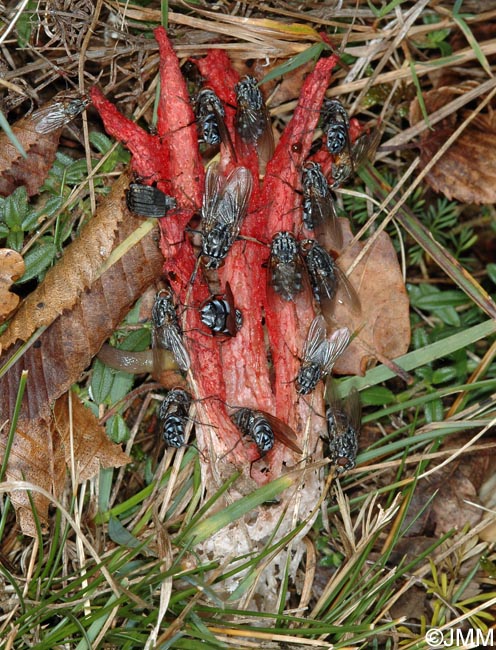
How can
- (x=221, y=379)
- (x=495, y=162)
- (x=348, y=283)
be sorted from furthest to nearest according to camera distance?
1. (x=495, y=162)
2. (x=348, y=283)
3. (x=221, y=379)

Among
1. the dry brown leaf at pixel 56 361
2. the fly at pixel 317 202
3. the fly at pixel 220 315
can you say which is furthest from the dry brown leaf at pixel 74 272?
the fly at pixel 317 202

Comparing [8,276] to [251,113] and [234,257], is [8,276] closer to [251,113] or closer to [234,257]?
[234,257]

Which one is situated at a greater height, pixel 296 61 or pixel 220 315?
pixel 296 61

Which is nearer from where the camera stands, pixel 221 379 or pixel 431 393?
pixel 221 379

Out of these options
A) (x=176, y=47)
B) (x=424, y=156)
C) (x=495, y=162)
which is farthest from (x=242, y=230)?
(x=495, y=162)

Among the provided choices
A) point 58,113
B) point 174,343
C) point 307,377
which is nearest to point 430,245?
point 307,377

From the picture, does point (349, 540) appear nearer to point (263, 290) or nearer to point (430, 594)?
point (430, 594)

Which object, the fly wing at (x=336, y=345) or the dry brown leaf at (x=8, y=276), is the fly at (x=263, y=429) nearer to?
the fly wing at (x=336, y=345)
